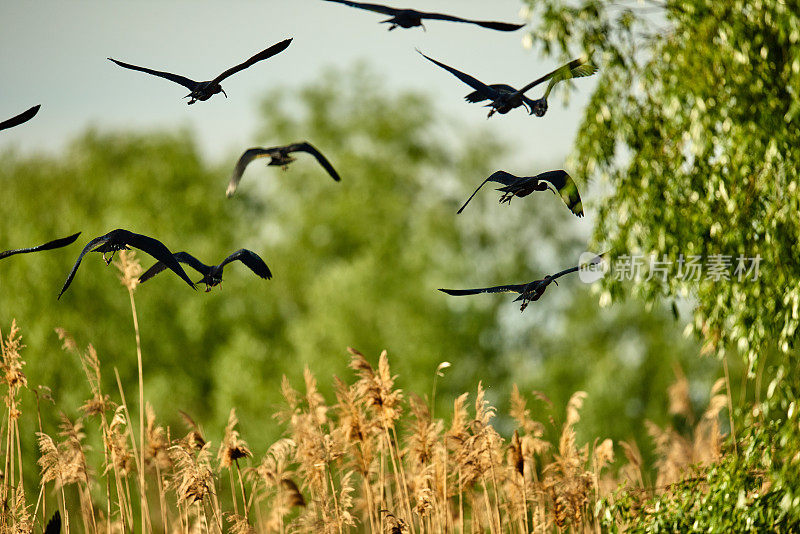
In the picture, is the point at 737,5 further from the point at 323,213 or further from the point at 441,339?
the point at 323,213

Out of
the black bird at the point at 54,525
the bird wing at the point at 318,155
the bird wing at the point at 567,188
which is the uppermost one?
the bird wing at the point at 318,155

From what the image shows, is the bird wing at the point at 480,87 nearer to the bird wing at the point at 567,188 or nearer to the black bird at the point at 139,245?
the bird wing at the point at 567,188

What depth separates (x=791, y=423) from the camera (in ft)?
13.3

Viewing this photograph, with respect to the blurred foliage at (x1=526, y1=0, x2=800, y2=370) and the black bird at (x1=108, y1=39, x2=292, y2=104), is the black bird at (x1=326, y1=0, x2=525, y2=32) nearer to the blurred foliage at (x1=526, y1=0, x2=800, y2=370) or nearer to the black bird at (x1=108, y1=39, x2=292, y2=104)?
the black bird at (x1=108, y1=39, x2=292, y2=104)

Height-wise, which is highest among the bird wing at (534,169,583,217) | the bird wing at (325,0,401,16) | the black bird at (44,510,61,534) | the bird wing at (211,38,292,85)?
the bird wing at (211,38,292,85)

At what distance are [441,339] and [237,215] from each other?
7480mm

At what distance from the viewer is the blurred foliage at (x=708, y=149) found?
454cm

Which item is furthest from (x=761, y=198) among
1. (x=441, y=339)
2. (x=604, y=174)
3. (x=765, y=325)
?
(x=441, y=339)

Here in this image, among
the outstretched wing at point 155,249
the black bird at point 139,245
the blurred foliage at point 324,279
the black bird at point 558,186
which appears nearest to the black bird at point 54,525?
the black bird at point 139,245

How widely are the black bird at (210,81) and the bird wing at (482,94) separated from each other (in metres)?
0.83

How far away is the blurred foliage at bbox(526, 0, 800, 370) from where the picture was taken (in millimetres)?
4539

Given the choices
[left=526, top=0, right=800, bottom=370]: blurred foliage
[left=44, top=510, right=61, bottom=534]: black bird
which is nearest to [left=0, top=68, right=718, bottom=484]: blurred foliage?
[left=526, top=0, right=800, bottom=370]: blurred foliage

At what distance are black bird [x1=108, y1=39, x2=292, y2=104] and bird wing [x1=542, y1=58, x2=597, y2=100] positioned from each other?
113cm

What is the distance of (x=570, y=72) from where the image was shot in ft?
12.6
